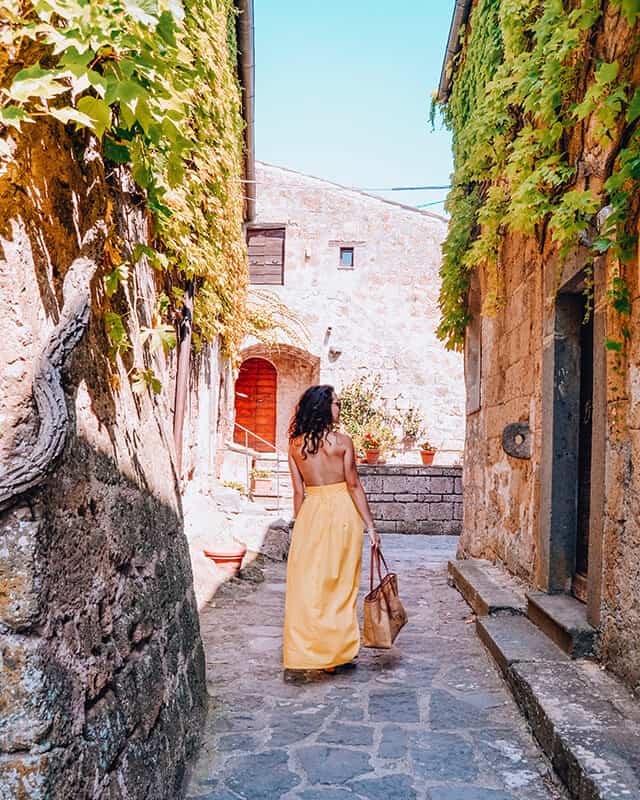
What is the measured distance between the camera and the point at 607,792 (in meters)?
2.07

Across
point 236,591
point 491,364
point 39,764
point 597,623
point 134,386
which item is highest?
point 491,364

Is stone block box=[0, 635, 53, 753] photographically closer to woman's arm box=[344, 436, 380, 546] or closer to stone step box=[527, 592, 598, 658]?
stone step box=[527, 592, 598, 658]

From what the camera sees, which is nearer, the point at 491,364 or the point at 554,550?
the point at 554,550

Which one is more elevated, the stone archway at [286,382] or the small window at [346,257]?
the small window at [346,257]

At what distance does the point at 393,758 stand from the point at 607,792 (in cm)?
95

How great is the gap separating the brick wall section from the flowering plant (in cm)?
118

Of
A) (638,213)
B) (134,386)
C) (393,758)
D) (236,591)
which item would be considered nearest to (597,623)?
(393,758)

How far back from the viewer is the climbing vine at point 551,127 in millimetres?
3008

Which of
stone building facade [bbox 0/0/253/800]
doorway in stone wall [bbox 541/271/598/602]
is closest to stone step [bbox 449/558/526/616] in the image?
doorway in stone wall [bbox 541/271/598/602]

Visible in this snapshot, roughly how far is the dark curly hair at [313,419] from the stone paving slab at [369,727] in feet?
4.17

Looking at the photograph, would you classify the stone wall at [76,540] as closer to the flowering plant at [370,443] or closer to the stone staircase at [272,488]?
the stone staircase at [272,488]

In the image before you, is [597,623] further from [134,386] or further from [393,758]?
[134,386]

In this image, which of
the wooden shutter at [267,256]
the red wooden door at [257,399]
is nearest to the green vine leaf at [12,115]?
the wooden shutter at [267,256]

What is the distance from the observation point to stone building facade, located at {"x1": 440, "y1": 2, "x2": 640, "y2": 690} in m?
2.99
